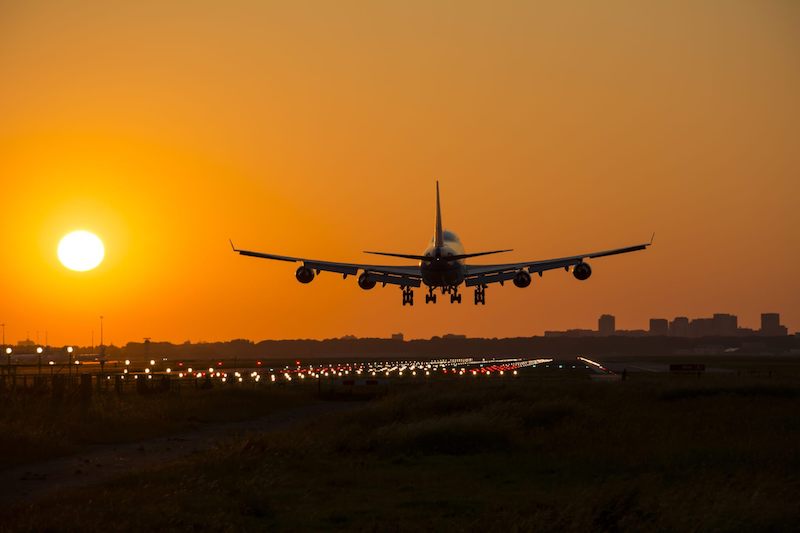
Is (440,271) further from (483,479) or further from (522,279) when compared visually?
(483,479)

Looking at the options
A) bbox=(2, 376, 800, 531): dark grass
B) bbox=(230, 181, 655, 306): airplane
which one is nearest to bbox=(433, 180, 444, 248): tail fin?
bbox=(230, 181, 655, 306): airplane

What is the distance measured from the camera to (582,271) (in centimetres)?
7294

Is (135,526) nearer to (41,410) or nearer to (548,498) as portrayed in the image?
(548,498)

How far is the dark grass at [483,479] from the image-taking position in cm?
2531

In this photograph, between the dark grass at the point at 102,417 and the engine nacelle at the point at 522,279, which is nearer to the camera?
the dark grass at the point at 102,417

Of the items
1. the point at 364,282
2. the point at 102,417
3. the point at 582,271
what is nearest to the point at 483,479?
the point at 102,417

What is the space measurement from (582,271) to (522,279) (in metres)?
5.88

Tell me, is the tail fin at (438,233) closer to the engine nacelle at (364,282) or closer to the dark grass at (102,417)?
the engine nacelle at (364,282)

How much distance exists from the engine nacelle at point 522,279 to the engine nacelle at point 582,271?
4.67 m

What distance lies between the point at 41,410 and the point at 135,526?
3733 centimetres

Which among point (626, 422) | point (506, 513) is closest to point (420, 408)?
point (626, 422)

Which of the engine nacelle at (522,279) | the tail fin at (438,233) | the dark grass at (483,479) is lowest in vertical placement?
the dark grass at (483,479)

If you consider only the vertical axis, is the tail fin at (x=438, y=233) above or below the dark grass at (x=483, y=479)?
above

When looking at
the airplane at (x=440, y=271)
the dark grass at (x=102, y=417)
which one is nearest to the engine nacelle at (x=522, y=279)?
the airplane at (x=440, y=271)
